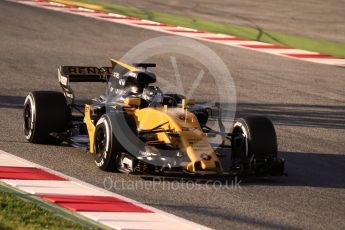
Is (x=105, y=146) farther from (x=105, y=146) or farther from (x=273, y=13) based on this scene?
(x=273, y=13)

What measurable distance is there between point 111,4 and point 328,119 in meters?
13.3

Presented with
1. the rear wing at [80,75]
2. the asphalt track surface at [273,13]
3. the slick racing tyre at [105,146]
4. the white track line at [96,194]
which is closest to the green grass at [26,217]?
the white track line at [96,194]

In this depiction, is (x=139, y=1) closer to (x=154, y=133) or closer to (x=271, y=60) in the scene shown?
(x=271, y=60)

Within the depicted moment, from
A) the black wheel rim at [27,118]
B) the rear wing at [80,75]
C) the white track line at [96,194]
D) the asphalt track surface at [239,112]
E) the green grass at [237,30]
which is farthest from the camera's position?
the green grass at [237,30]

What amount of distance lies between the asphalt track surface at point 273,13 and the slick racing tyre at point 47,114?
13444 mm

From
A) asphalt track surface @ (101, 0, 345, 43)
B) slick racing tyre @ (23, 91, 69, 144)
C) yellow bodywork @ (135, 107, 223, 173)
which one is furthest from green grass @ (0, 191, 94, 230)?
asphalt track surface @ (101, 0, 345, 43)

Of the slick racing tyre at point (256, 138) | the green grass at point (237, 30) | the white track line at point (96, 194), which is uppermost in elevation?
the green grass at point (237, 30)

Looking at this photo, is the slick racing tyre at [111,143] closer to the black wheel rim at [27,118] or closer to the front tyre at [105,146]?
the front tyre at [105,146]

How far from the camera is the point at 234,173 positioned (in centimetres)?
1164

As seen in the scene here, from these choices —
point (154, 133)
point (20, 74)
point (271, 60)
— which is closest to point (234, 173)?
point (154, 133)

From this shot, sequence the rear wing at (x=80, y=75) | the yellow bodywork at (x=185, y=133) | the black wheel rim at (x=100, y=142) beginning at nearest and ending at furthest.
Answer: the yellow bodywork at (x=185, y=133) → the black wheel rim at (x=100, y=142) → the rear wing at (x=80, y=75)

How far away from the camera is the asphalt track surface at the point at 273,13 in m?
26.9

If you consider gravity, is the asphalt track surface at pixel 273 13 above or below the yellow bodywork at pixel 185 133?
above

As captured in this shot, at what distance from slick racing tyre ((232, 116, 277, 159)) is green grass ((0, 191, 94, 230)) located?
10.4 ft
